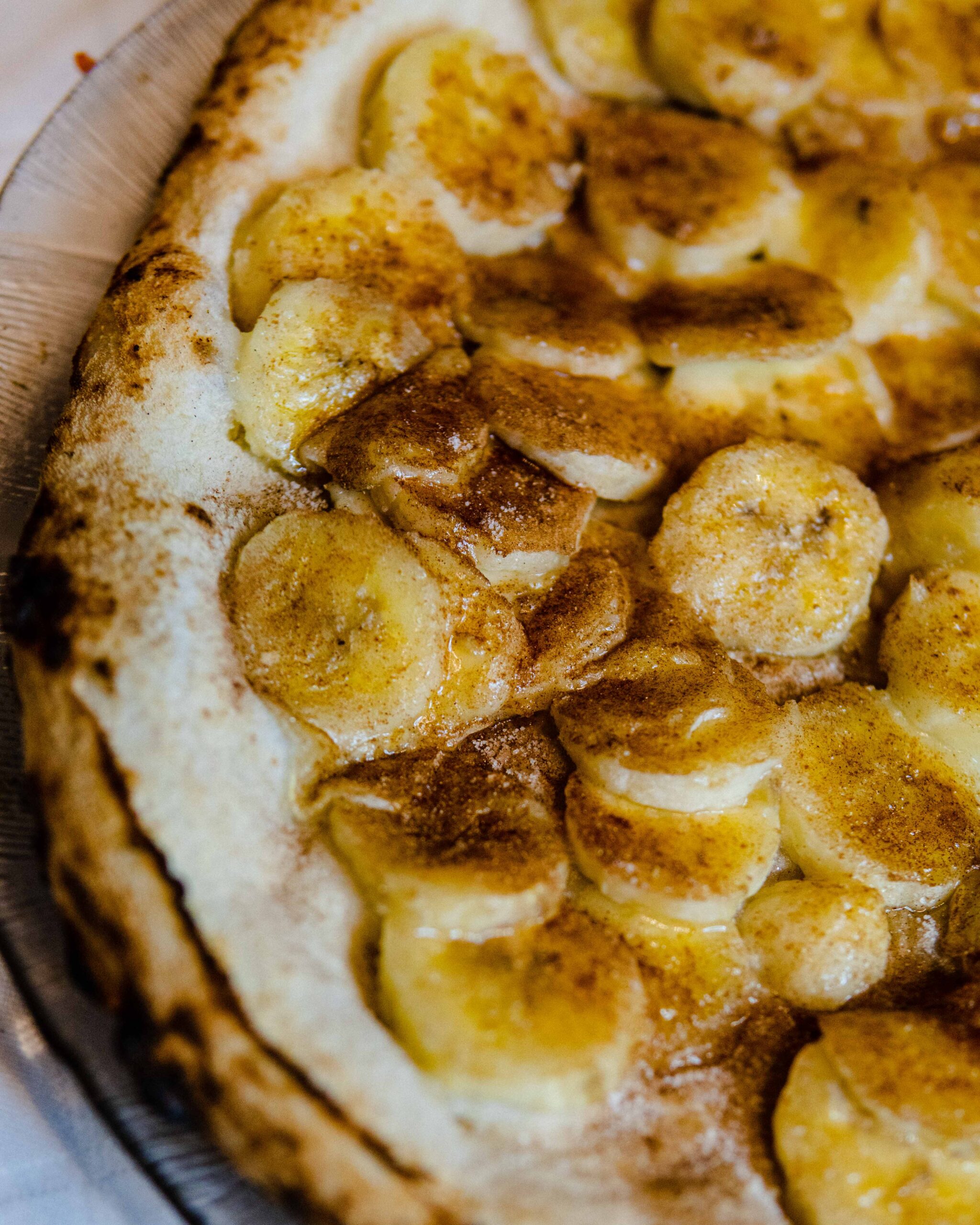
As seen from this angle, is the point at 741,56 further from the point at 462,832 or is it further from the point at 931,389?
the point at 462,832

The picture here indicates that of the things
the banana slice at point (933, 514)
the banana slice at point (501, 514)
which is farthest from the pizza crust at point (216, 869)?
the banana slice at point (933, 514)

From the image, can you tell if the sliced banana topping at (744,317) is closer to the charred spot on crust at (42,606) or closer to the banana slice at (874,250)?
the banana slice at (874,250)

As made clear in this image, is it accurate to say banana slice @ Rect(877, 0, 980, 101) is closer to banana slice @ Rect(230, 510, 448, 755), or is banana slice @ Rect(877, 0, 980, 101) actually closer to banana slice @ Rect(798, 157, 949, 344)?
banana slice @ Rect(798, 157, 949, 344)

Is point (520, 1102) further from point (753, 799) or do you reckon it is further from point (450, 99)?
point (450, 99)

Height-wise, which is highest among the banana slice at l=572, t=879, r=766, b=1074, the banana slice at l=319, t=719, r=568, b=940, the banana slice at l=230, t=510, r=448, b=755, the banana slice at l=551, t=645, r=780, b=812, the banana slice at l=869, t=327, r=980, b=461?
the banana slice at l=230, t=510, r=448, b=755

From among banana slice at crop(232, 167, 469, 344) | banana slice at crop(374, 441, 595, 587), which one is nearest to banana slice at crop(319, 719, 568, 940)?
banana slice at crop(374, 441, 595, 587)
